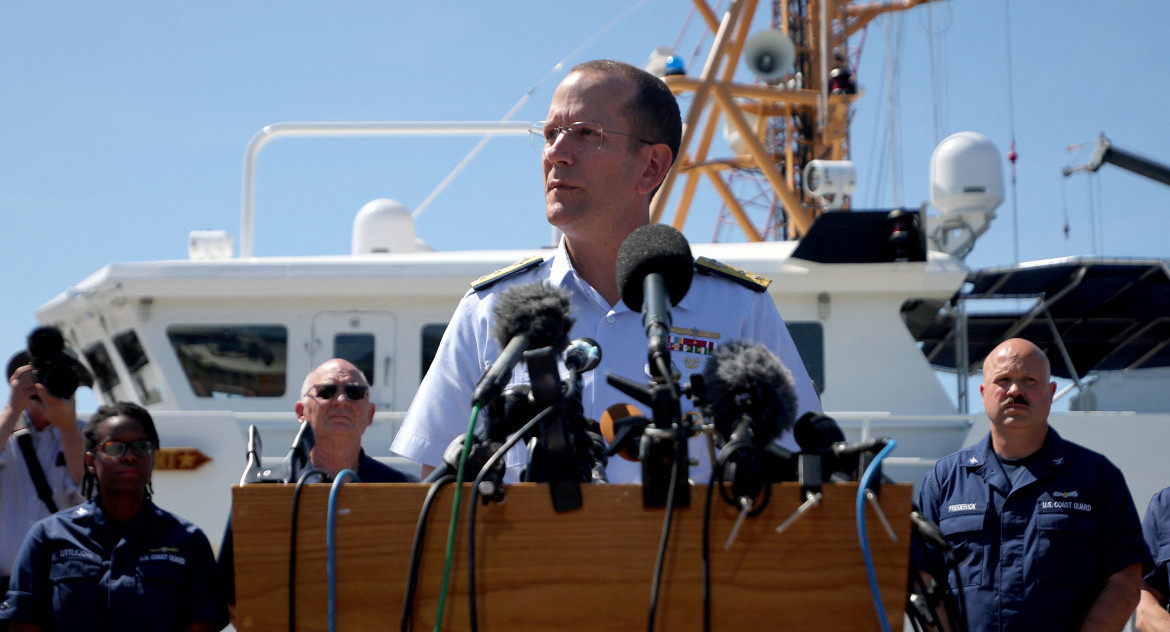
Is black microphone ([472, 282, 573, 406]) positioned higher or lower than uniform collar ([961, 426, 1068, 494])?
higher

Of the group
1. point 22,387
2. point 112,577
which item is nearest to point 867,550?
point 112,577

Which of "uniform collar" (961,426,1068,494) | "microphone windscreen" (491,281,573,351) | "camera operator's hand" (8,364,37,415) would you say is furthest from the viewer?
"camera operator's hand" (8,364,37,415)

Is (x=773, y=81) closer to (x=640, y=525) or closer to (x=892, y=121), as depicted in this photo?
(x=892, y=121)

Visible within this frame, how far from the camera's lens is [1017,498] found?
3.79 metres

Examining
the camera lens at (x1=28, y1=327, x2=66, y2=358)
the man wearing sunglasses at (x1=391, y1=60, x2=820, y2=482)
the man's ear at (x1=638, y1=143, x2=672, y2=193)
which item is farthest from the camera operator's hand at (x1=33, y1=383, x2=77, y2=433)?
the man's ear at (x1=638, y1=143, x2=672, y2=193)

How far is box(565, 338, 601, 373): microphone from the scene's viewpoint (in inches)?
60.4

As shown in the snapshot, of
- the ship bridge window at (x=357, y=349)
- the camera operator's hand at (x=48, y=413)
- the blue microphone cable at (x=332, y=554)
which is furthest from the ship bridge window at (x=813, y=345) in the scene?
the blue microphone cable at (x=332, y=554)

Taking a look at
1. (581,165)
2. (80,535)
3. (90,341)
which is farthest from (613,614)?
(90,341)

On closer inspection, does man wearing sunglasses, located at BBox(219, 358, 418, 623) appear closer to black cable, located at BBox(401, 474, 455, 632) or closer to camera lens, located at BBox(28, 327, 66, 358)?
camera lens, located at BBox(28, 327, 66, 358)

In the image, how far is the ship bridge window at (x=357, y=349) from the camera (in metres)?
7.09

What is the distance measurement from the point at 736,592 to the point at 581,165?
Result: 3.31 feet

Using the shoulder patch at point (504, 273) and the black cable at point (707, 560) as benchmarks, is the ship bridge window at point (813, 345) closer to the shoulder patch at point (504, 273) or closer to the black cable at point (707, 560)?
the shoulder patch at point (504, 273)

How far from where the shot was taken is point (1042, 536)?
367 cm

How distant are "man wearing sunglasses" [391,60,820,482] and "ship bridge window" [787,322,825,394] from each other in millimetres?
4700
